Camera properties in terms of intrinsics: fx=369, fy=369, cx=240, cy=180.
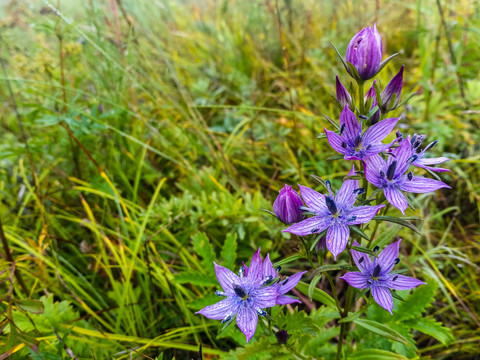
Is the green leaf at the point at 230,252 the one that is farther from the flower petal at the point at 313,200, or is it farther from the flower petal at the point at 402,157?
the flower petal at the point at 402,157

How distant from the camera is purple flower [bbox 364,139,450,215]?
100cm

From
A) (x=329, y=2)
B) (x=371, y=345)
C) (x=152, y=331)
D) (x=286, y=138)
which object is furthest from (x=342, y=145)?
(x=329, y=2)

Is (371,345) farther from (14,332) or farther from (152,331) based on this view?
(14,332)

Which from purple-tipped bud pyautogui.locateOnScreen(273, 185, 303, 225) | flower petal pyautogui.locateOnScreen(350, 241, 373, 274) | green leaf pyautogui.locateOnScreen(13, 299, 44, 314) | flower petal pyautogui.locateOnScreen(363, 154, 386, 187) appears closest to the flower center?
purple-tipped bud pyautogui.locateOnScreen(273, 185, 303, 225)

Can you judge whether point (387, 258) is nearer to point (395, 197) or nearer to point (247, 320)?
point (395, 197)

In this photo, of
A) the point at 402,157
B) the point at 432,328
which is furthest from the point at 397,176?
the point at 432,328

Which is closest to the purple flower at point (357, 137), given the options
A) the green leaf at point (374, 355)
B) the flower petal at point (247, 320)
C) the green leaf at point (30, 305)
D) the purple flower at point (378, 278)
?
the purple flower at point (378, 278)

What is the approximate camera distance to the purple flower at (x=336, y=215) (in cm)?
96

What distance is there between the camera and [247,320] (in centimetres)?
103

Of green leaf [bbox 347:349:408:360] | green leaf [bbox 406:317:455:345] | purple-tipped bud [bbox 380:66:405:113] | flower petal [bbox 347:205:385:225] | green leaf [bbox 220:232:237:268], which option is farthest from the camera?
green leaf [bbox 220:232:237:268]

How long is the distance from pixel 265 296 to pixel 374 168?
1.54ft

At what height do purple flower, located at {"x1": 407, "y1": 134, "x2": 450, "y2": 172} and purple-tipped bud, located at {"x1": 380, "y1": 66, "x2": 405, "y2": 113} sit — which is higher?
purple-tipped bud, located at {"x1": 380, "y1": 66, "x2": 405, "y2": 113}

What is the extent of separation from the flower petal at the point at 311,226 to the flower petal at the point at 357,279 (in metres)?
0.17

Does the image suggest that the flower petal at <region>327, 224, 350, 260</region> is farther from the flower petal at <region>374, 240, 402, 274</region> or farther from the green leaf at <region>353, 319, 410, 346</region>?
the green leaf at <region>353, 319, 410, 346</region>
